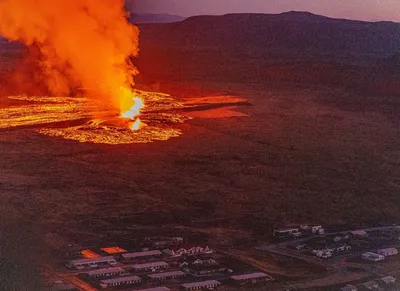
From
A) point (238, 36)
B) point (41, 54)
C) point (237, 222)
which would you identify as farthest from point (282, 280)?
point (238, 36)

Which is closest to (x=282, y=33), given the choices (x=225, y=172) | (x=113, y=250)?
(x=225, y=172)

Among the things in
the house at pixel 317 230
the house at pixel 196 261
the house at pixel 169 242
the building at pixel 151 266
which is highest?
the building at pixel 151 266

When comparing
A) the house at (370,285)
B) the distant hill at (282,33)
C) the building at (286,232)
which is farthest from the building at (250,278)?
the distant hill at (282,33)

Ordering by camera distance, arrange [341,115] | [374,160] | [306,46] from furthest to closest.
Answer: [306,46] < [341,115] < [374,160]

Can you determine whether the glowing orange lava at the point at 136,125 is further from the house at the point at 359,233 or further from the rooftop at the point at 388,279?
the rooftop at the point at 388,279

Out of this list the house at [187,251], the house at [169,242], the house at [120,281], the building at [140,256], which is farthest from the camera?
the house at [169,242]

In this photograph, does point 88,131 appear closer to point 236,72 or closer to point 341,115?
point 341,115
